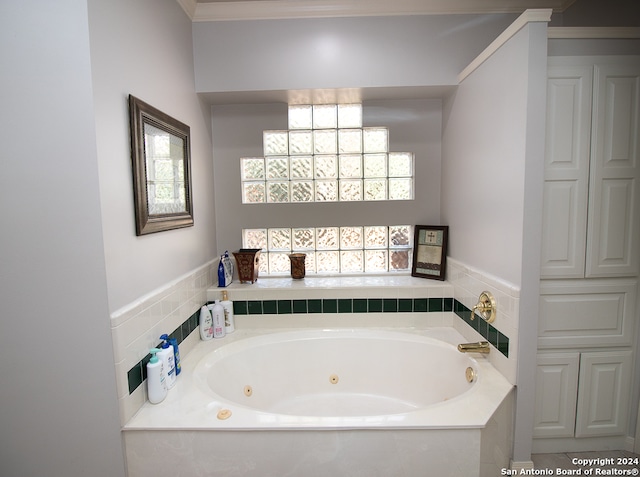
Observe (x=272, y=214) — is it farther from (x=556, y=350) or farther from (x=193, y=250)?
(x=556, y=350)

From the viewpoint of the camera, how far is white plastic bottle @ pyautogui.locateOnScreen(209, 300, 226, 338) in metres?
2.06

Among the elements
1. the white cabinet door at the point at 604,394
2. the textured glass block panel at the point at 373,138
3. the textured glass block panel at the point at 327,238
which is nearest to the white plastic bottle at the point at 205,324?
the textured glass block panel at the point at 327,238

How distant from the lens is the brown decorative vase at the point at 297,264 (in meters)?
2.37

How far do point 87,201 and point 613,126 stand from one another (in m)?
2.19

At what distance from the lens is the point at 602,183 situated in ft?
4.82

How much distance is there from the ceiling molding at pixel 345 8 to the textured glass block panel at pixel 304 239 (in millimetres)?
1420

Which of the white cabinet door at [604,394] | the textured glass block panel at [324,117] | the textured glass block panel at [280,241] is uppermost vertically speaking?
the textured glass block panel at [324,117]

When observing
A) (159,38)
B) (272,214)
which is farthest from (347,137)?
(159,38)

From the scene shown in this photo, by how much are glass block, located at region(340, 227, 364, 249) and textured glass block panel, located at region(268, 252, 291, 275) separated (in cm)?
45

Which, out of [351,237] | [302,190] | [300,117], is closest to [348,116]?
[300,117]

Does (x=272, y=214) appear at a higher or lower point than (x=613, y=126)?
lower

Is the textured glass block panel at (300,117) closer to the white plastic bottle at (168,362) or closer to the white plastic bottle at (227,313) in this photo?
the white plastic bottle at (227,313)

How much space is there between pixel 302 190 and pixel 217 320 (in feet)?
3.65

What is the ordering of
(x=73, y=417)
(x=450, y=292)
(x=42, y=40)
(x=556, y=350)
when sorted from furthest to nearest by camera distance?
(x=450, y=292), (x=556, y=350), (x=73, y=417), (x=42, y=40)
